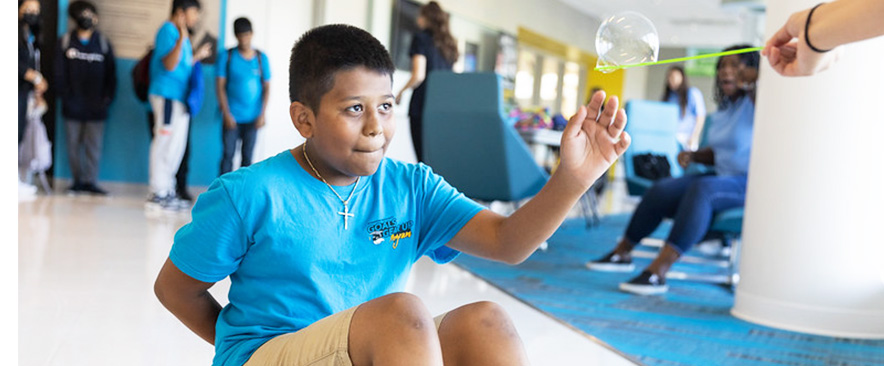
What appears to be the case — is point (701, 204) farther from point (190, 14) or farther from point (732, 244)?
point (190, 14)

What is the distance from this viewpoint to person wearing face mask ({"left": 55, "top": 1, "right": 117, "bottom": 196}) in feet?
18.7

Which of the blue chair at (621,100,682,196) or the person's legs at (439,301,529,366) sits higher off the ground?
the blue chair at (621,100,682,196)

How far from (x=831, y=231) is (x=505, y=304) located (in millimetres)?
1136

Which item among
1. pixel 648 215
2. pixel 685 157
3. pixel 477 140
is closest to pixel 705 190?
pixel 648 215

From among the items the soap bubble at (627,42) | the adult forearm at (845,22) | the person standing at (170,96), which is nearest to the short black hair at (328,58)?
the soap bubble at (627,42)

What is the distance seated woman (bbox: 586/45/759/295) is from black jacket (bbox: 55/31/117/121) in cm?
380

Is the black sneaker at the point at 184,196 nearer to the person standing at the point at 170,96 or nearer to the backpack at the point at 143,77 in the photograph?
the person standing at the point at 170,96

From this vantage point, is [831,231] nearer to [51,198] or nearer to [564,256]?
[564,256]

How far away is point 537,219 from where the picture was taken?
46.5 inches

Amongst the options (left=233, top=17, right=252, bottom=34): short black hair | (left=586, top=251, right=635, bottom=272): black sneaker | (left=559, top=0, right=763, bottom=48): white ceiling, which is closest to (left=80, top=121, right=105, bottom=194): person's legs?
(left=233, top=17, right=252, bottom=34): short black hair

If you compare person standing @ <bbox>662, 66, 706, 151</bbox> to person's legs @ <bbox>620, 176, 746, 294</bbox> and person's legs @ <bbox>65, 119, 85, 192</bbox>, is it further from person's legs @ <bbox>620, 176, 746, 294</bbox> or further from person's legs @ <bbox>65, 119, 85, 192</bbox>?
person's legs @ <bbox>65, 119, 85, 192</bbox>

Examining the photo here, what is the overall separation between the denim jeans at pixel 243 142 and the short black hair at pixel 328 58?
438 cm
